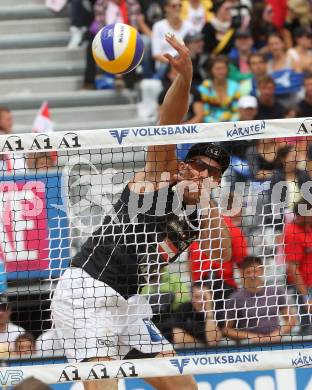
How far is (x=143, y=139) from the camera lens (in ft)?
21.5

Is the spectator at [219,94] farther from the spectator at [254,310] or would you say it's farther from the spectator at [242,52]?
the spectator at [254,310]

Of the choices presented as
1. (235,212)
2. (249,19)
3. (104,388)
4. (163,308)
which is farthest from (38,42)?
(104,388)

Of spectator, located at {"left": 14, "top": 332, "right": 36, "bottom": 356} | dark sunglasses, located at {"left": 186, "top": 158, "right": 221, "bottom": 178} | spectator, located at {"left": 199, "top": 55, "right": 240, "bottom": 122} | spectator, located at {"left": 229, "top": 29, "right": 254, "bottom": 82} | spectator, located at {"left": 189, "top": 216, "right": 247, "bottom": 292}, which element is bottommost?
spectator, located at {"left": 14, "top": 332, "right": 36, "bottom": 356}

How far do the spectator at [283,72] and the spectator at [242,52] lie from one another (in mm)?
281

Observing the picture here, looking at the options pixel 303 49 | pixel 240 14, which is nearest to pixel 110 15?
pixel 240 14

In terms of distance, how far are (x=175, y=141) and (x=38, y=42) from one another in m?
7.48

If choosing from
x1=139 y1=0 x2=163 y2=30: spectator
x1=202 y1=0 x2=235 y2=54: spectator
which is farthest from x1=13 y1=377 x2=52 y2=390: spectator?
x1=139 y1=0 x2=163 y2=30: spectator

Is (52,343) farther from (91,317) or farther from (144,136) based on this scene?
(144,136)

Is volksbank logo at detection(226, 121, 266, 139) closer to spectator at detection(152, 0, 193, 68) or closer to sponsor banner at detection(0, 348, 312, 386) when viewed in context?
sponsor banner at detection(0, 348, 312, 386)

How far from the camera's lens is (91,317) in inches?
266

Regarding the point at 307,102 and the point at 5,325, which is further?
the point at 307,102

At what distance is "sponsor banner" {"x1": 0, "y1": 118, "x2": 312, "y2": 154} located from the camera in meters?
6.52

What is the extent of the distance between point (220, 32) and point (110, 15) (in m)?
1.51

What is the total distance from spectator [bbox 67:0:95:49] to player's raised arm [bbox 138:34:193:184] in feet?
22.2
